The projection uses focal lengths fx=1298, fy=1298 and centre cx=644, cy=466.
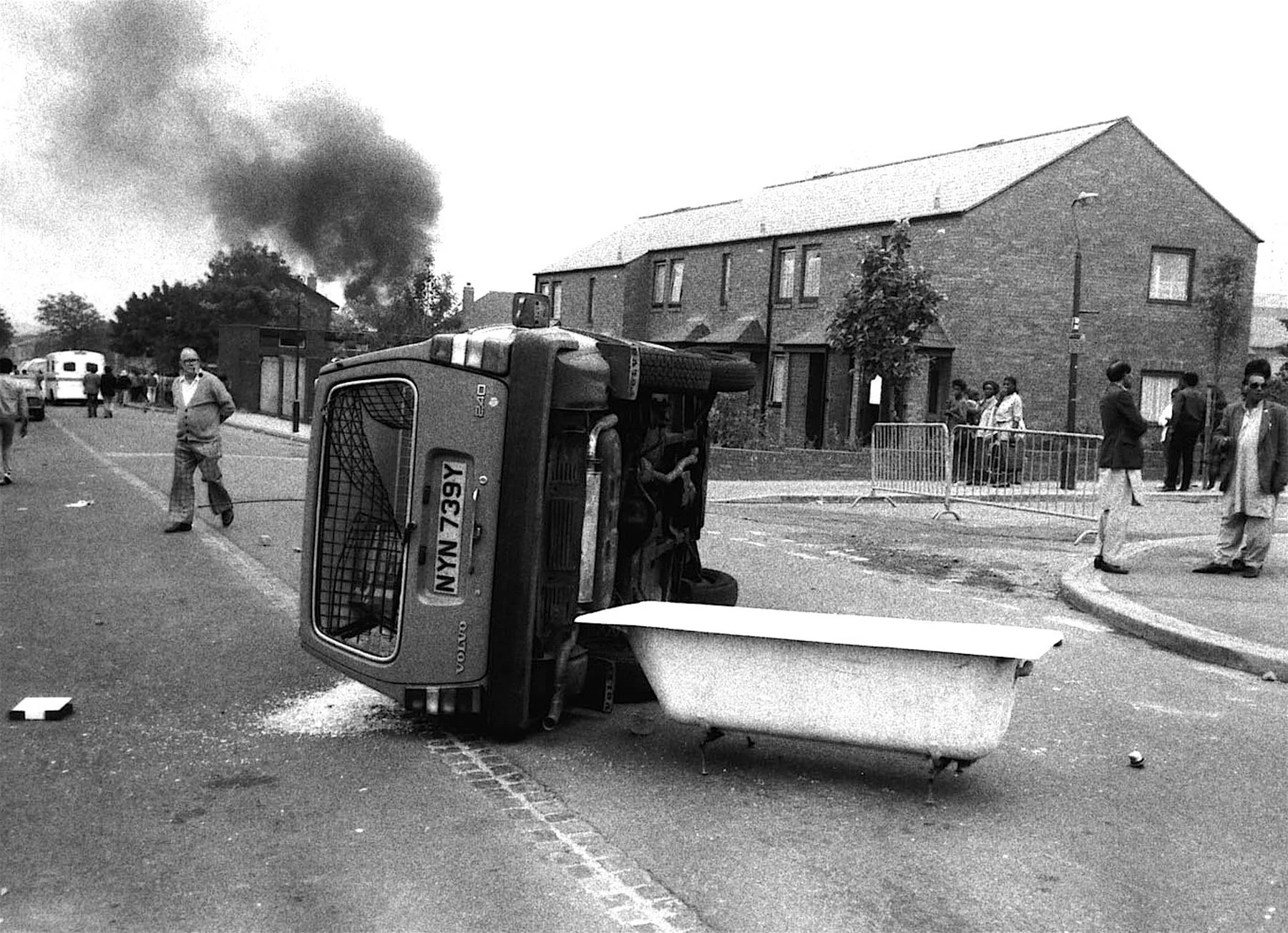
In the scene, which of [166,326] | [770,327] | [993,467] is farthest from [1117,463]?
[166,326]

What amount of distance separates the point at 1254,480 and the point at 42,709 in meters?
8.88

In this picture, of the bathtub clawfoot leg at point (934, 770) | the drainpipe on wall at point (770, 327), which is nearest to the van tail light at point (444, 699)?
the bathtub clawfoot leg at point (934, 770)

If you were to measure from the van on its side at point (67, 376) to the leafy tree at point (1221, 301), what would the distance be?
48.5m

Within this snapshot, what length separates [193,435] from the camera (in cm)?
1244

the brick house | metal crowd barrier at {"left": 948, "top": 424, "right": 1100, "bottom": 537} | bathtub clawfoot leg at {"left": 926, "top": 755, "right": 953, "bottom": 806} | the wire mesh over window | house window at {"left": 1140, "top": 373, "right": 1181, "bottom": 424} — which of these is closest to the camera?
bathtub clawfoot leg at {"left": 926, "top": 755, "right": 953, "bottom": 806}

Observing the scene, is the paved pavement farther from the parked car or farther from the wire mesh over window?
the parked car

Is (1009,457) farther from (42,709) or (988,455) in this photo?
(42,709)

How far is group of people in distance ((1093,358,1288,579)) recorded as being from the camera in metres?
10.4

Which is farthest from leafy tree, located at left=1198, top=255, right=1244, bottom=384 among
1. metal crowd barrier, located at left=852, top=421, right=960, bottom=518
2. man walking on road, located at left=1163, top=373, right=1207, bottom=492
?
metal crowd barrier, located at left=852, top=421, right=960, bottom=518

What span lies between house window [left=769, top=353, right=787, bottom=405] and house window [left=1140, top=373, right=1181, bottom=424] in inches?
377

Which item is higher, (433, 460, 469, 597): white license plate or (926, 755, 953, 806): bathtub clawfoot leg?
(433, 460, 469, 597): white license plate

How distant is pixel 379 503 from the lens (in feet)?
20.2

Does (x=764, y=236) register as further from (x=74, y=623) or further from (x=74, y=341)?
(x=74, y=341)

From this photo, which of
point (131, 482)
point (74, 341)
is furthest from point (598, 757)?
point (74, 341)
